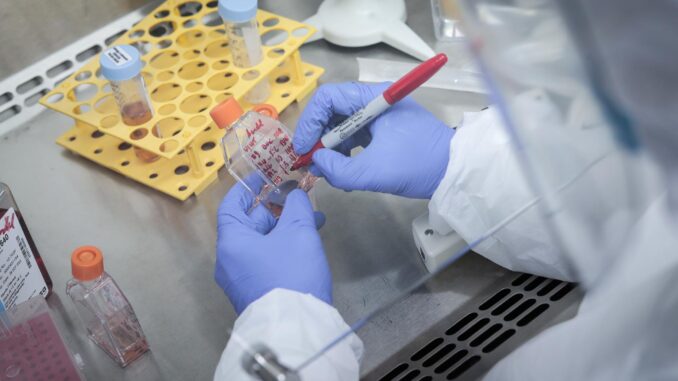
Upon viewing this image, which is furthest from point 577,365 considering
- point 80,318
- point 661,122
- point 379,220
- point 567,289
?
A: point 80,318

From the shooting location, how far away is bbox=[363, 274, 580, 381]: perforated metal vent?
1077 mm

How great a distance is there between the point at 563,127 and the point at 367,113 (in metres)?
0.55

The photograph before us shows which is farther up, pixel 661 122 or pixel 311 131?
pixel 661 122

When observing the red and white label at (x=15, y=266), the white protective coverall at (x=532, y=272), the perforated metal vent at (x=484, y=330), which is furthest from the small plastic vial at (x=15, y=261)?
the perforated metal vent at (x=484, y=330)

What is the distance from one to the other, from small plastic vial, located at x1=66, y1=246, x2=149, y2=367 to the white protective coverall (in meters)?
0.21

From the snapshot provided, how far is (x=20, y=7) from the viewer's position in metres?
1.40

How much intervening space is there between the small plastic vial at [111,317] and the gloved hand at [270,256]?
0.43 feet

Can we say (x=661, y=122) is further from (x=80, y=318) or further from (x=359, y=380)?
(x=80, y=318)

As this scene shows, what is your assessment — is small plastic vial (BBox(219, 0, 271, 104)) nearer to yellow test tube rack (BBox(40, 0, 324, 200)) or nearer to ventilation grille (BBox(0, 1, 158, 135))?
yellow test tube rack (BBox(40, 0, 324, 200))

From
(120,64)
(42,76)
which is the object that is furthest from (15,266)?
(42,76)

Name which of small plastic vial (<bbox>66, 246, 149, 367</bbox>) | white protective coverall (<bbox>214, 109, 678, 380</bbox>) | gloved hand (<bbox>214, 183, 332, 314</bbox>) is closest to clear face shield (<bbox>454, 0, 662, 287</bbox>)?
white protective coverall (<bbox>214, 109, 678, 380</bbox>)

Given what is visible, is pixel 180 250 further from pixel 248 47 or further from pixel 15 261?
pixel 248 47

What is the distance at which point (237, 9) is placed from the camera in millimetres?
1261

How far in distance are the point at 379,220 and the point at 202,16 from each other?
0.53 m
